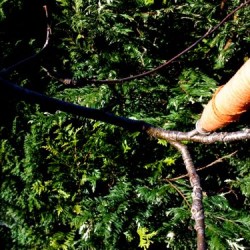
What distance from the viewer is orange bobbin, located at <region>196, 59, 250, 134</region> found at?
651 millimetres

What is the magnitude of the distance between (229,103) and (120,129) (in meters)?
1.17

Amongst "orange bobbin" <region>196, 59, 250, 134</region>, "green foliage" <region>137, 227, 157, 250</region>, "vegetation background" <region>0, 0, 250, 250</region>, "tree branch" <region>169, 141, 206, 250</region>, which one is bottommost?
"tree branch" <region>169, 141, 206, 250</region>

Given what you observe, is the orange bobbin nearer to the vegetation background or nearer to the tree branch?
the tree branch

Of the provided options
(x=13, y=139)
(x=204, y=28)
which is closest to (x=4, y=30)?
(x=13, y=139)

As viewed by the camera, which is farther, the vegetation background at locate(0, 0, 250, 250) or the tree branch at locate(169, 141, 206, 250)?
the vegetation background at locate(0, 0, 250, 250)

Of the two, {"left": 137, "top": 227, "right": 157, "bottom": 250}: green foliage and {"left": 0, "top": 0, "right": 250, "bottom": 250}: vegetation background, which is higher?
{"left": 0, "top": 0, "right": 250, "bottom": 250}: vegetation background

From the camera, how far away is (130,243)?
5.98 feet

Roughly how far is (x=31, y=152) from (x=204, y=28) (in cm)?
130

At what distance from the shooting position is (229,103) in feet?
2.36

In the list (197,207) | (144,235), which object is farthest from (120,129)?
(197,207)

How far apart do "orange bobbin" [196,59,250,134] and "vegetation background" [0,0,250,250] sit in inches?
28.4

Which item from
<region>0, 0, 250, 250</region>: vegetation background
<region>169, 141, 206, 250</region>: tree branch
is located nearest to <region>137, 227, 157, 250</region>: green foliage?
<region>0, 0, 250, 250</region>: vegetation background

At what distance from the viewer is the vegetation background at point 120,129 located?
1.67m

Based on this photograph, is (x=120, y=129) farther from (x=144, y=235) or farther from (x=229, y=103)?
(x=229, y=103)
